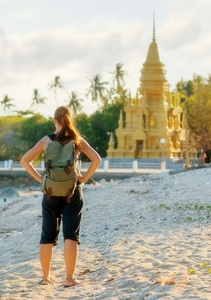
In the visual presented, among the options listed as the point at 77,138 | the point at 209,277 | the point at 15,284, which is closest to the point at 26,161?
the point at 77,138

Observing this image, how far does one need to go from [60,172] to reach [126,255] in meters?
2.11

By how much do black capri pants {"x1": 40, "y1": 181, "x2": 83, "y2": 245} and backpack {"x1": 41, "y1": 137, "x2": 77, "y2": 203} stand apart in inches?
4.3

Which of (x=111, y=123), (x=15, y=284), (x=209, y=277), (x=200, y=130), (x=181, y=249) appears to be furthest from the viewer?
(x=111, y=123)

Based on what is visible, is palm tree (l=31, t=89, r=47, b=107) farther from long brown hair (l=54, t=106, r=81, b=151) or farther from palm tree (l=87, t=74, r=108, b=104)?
long brown hair (l=54, t=106, r=81, b=151)

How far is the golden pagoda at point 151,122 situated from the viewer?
39.1 metres

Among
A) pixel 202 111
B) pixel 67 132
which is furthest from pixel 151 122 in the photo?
pixel 67 132

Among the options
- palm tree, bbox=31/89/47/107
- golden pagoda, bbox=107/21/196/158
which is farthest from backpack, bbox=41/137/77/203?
palm tree, bbox=31/89/47/107

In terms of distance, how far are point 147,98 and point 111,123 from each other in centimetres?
821

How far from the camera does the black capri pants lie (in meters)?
4.28

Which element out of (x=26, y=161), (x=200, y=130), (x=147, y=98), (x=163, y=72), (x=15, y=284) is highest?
(x=163, y=72)

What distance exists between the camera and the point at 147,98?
40.9 metres

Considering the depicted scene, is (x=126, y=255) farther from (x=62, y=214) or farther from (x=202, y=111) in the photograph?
(x=202, y=111)

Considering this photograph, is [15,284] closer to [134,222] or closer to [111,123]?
[134,222]

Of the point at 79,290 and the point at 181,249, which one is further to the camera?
the point at 181,249
